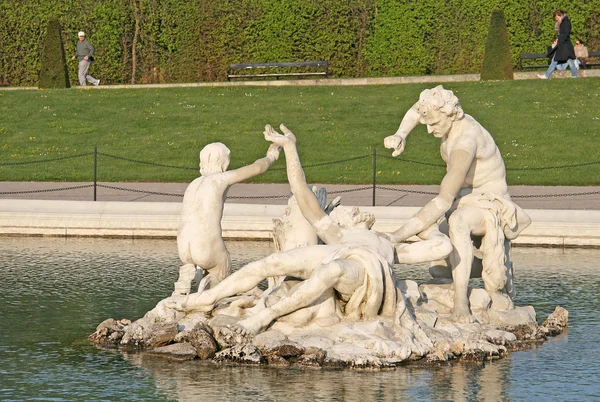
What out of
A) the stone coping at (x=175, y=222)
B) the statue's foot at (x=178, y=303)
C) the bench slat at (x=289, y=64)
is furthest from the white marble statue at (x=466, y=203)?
the bench slat at (x=289, y=64)

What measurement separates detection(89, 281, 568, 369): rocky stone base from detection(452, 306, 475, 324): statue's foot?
36mm

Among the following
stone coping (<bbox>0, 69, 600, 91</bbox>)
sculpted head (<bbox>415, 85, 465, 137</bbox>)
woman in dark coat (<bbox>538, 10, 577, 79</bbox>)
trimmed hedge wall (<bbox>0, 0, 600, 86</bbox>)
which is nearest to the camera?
sculpted head (<bbox>415, 85, 465, 137</bbox>)

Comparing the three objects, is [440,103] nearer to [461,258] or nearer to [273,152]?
[461,258]

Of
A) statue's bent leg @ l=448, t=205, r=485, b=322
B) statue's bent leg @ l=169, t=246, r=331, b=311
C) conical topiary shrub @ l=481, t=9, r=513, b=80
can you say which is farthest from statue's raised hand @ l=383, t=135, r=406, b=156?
conical topiary shrub @ l=481, t=9, r=513, b=80

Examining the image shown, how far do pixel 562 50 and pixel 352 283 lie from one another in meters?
20.5

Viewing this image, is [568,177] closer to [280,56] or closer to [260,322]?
[260,322]

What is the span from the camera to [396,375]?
7520mm

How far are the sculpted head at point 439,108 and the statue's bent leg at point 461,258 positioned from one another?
70 cm

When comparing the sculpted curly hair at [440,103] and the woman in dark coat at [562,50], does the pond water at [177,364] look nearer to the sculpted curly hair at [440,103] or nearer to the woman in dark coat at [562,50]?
the sculpted curly hair at [440,103]

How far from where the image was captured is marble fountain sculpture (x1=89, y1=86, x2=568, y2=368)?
7812 mm

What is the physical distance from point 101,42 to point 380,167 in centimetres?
1423

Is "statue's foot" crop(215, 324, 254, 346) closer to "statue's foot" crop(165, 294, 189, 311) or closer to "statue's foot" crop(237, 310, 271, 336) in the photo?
"statue's foot" crop(237, 310, 271, 336)

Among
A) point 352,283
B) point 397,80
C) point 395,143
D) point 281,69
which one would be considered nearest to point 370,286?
point 352,283

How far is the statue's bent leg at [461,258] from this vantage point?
28.0 ft
